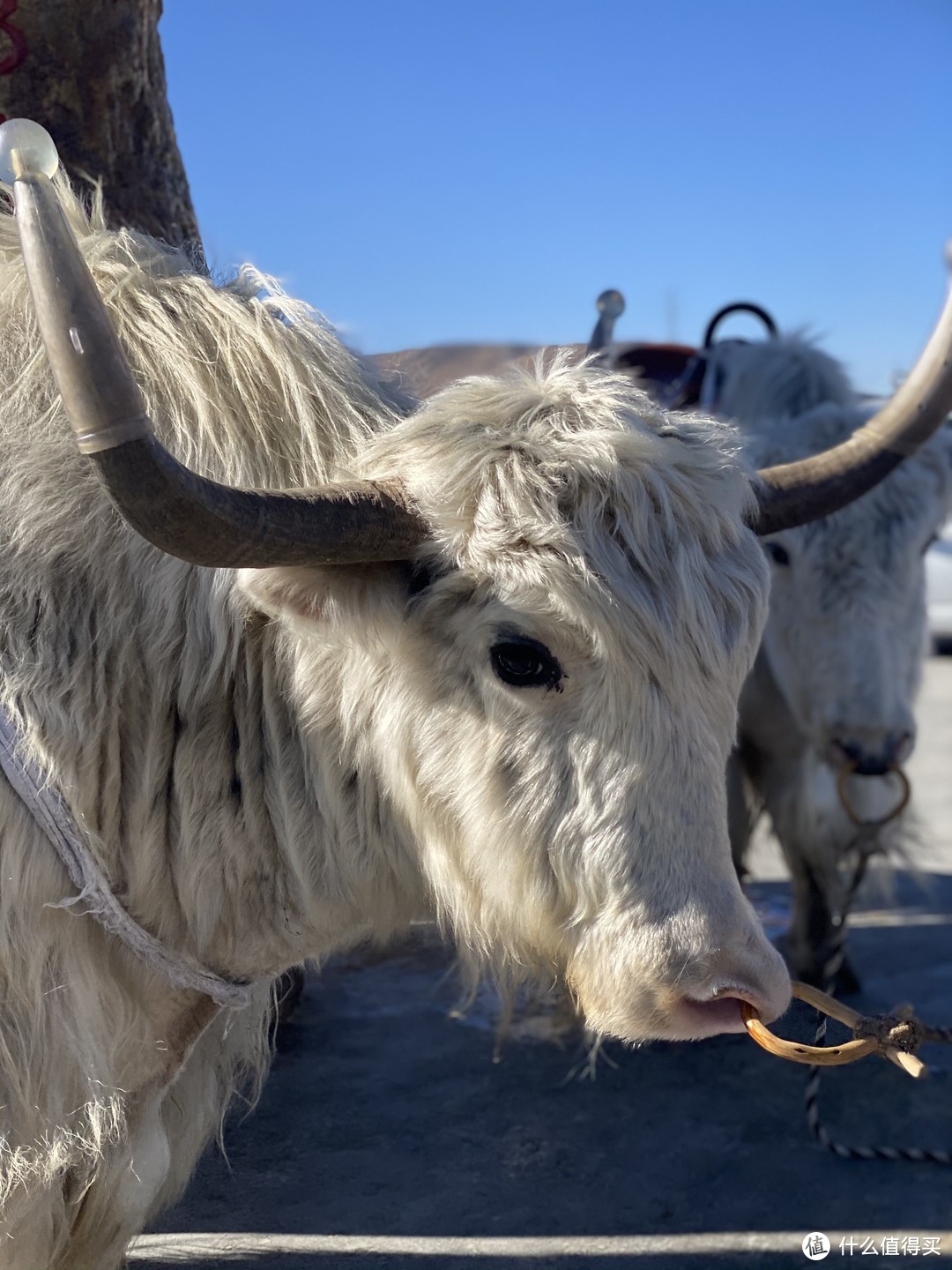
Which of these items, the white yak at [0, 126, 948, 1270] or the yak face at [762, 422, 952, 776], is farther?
the yak face at [762, 422, 952, 776]

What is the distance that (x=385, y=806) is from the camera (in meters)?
1.90

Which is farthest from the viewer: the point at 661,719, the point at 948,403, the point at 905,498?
the point at 905,498

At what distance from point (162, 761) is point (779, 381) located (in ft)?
10.2

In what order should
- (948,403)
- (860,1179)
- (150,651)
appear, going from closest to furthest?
(150,651) → (948,403) → (860,1179)

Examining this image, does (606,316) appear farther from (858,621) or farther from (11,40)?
(11,40)

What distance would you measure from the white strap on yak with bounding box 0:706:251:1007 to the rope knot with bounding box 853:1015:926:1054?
1.13 metres

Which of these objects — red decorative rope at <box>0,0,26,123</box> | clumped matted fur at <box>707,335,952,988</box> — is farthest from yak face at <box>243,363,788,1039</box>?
red decorative rope at <box>0,0,26,123</box>

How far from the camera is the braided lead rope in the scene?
2.98 meters

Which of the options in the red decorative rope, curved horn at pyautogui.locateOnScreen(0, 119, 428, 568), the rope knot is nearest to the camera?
curved horn at pyautogui.locateOnScreen(0, 119, 428, 568)

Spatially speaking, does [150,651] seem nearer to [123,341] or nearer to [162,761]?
[162,761]

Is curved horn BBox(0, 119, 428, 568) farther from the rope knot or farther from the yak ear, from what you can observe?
the rope knot

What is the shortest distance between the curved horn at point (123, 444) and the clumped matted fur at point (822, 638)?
195 centimetres

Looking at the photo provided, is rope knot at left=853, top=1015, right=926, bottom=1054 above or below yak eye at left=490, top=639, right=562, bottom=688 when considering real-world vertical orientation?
below

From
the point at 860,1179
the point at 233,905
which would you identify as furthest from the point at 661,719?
the point at 860,1179
